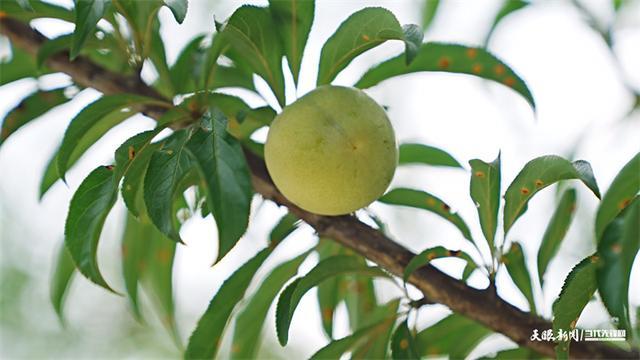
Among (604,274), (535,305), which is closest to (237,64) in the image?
(535,305)

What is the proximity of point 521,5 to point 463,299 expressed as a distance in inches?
29.0

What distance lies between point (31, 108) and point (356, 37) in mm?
541

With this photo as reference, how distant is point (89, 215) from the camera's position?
38.2 inches

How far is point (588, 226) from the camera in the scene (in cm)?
280

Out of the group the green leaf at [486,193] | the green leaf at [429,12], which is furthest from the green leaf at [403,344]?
the green leaf at [429,12]

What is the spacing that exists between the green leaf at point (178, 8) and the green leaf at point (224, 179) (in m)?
0.12

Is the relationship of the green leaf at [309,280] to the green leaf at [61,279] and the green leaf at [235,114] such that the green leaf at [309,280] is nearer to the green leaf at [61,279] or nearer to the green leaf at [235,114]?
the green leaf at [235,114]

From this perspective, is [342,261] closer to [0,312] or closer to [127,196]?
[127,196]

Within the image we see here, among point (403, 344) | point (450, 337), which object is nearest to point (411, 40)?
point (403, 344)

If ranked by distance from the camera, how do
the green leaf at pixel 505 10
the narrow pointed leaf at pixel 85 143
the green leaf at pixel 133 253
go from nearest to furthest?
the narrow pointed leaf at pixel 85 143 → the green leaf at pixel 133 253 → the green leaf at pixel 505 10

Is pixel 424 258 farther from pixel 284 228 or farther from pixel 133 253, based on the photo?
pixel 133 253

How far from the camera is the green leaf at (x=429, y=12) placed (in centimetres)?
171

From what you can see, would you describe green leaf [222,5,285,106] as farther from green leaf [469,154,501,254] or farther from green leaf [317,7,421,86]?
green leaf [469,154,501,254]

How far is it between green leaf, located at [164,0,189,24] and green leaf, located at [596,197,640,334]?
0.47m
